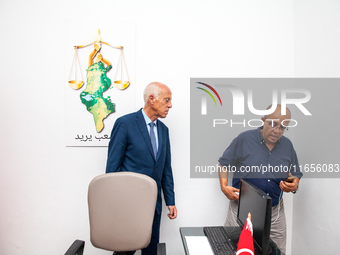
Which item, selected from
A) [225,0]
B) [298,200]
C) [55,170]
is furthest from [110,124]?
[298,200]

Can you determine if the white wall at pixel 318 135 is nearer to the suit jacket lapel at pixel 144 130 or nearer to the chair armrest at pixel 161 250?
the chair armrest at pixel 161 250

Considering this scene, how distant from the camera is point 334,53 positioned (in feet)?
6.05

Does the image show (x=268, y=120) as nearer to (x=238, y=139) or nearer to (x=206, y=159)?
(x=238, y=139)

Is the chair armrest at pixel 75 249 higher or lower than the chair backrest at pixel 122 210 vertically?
lower

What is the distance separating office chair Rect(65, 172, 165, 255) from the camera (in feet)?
5.11

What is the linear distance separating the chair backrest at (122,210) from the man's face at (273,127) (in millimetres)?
1136

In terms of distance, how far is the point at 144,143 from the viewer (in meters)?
1.90

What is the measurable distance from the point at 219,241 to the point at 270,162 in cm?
91

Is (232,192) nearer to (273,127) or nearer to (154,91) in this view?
(273,127)

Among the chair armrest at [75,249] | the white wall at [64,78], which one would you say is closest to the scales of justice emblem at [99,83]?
the white wall at [64,78]

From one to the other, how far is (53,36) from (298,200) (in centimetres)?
313

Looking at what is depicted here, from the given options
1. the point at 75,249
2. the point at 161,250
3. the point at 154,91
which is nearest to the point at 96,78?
the point at 154,91

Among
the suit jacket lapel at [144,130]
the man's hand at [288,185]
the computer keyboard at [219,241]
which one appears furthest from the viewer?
the suit jacket lapel at [144,130]

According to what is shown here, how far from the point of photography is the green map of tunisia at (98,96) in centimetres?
226
